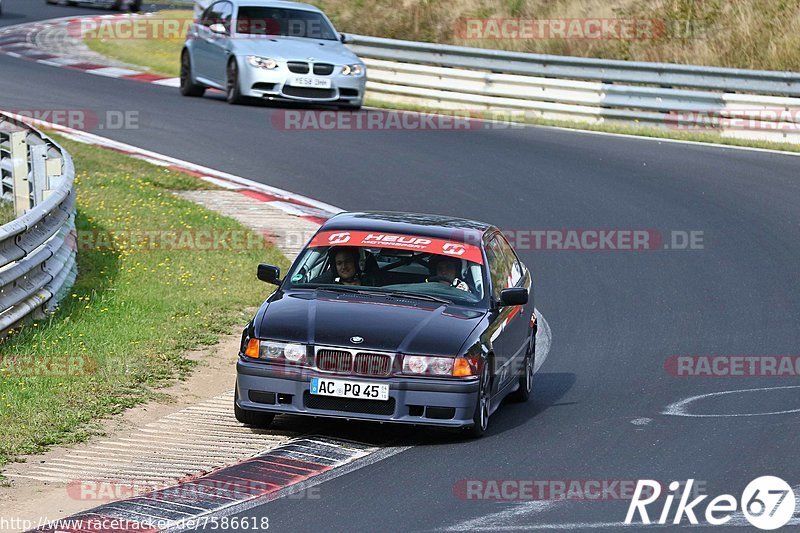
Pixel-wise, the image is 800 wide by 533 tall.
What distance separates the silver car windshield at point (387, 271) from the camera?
986 cm

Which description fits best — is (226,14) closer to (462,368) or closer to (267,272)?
(267,272)

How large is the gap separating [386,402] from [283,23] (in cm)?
1628

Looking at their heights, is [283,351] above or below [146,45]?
above

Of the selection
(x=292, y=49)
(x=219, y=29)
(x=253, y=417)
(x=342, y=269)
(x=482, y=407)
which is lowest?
(x=253, y=417)

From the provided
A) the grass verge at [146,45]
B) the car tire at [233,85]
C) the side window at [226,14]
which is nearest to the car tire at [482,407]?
the car tire at [233,85]

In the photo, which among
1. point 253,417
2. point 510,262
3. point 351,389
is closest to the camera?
point 351,389

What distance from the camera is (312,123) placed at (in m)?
22.7

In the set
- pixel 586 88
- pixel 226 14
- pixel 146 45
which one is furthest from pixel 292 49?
pixel 146 45

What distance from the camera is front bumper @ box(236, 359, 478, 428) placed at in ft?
28.6

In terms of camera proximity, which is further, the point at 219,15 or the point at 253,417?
the point at 219,15

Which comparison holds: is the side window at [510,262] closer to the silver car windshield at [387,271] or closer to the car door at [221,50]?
the silver car windshield at [387,271]

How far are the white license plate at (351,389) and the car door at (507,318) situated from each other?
1053 millimetres

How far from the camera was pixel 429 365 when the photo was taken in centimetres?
879

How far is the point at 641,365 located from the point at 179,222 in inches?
241
